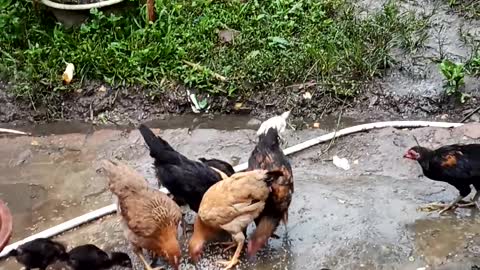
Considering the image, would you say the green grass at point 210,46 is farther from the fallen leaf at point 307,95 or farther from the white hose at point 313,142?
the white hose at point 313,142

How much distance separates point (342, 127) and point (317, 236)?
5.67ft

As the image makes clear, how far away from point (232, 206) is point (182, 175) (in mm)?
610

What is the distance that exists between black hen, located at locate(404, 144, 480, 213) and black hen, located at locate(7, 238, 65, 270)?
2759 mm

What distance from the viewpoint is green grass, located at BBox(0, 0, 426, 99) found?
24.5ft

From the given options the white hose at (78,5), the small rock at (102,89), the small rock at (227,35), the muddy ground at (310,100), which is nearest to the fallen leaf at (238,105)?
the muddy ground at (310,100)

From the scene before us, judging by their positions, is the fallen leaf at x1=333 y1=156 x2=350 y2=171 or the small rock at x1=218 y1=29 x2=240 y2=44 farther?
the small rock at x1=218 y1=29 x2=240 y2=44

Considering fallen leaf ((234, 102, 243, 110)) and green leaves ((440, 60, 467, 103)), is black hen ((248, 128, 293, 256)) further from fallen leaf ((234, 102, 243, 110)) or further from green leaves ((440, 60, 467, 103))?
green leaves ((440, 60, 467, 103))

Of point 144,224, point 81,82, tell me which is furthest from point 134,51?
point 144,224

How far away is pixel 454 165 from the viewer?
18.3 feet

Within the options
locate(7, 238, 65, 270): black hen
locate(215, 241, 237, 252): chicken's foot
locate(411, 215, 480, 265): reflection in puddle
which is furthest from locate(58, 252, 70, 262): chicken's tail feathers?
locate(411, 215, 480, 265): reflection in puddle

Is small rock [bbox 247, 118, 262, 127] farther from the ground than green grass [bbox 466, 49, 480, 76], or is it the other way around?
green grass [bbox 466, 49, 480, 76]

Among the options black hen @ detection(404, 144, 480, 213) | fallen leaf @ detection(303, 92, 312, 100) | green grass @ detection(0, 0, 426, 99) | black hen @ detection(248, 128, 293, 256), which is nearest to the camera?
black hen @ detection(248, 128, 293, 256)

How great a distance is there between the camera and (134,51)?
302 inches

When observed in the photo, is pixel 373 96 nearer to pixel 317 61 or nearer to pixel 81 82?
pixel 317 61
